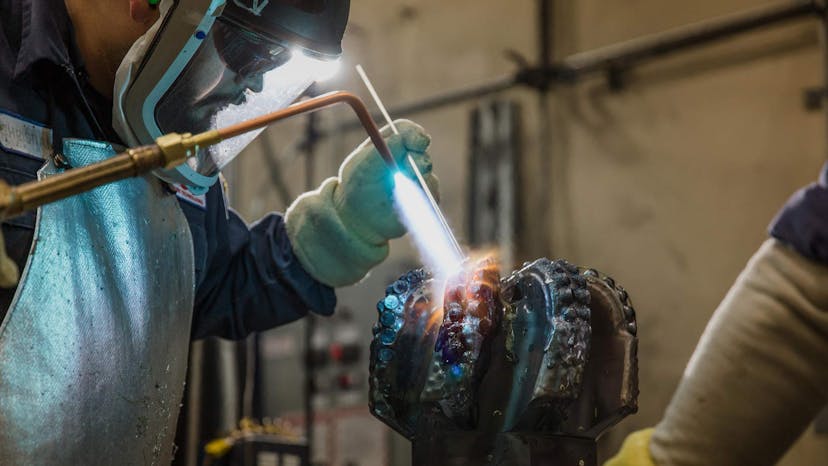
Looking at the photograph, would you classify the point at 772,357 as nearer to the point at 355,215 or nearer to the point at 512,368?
the point at 512,368

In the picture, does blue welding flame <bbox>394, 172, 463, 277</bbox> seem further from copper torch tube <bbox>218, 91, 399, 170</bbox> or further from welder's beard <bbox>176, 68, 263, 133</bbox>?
welder's beard <bbox>176, 68, 263, 133</bbox>

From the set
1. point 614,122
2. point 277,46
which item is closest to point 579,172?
point 614,122

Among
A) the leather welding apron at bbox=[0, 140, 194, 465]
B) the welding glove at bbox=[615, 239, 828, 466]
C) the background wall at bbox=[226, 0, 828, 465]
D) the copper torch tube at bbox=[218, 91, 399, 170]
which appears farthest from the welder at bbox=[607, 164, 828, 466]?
the background wall at bbox=[226, 0, 828, 465]

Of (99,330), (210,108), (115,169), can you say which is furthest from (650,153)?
(115,169)

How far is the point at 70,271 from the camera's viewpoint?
1.08 meters

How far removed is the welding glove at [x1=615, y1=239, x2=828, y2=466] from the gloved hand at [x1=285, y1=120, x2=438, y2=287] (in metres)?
0.63

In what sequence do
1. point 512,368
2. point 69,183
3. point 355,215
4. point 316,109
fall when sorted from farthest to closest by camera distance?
point 355,215 → point 316,109 → point 512,368 → point 69,183

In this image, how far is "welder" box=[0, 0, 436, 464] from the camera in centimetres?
103

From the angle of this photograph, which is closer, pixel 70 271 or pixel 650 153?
pixel 70 271

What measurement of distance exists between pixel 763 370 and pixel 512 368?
255 mm

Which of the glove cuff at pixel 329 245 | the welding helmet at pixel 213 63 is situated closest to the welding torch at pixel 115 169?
the welding helmet at pixel 213 63

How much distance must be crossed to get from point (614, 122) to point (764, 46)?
0.64 metres

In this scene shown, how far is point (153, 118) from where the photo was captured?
118cm

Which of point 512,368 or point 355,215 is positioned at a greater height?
point 355,215
